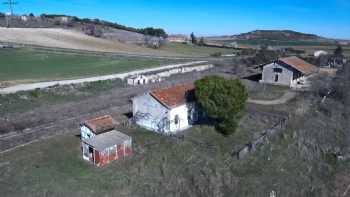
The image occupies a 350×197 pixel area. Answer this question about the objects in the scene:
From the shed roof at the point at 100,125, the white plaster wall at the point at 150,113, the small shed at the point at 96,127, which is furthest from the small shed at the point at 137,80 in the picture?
the small shed at the point at 96,127

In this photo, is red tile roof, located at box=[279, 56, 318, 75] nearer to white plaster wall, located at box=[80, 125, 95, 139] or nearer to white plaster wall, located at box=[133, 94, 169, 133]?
white plaster wall, located at box=[133, 94, 169, 133]

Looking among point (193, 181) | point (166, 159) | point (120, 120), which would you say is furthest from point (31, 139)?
point (193, 181)

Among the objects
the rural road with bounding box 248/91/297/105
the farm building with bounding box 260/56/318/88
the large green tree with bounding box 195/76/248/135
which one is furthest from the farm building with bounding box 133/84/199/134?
the farm building with bounding box 260/56/318/88

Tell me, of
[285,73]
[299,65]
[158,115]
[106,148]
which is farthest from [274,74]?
[106,148]

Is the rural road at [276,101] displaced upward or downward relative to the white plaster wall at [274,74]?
downward

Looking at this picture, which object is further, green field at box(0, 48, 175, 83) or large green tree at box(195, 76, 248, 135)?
green field at box(0, 48, 175, 83)

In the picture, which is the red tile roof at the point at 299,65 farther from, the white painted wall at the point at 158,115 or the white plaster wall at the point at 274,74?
the white painted wall at the point at 158,115

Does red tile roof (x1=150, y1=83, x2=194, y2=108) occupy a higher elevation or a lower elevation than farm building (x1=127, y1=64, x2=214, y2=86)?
higher
